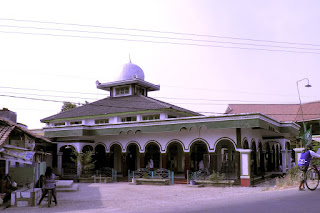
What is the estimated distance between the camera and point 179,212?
9094 mm

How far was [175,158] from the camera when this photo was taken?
2759 cm

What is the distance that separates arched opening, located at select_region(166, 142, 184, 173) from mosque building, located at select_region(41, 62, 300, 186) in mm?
85

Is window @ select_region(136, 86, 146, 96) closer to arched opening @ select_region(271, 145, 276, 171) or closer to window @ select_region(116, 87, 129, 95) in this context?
window @ select_region(116, 87, 129, 95)

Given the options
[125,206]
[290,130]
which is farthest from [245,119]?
[125,206]

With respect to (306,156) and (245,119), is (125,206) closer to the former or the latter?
(306,156)

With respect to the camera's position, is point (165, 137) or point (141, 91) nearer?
point (165, 137)

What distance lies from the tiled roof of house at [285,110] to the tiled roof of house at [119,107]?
47.0ft

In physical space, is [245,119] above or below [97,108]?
below

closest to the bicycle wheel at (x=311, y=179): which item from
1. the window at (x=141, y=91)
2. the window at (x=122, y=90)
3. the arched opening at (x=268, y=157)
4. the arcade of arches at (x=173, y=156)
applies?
the arcade of arches at (x=173, y=156)

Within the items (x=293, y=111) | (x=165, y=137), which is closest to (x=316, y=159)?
(x=165, y=137)

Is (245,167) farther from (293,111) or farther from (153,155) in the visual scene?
(293,111)

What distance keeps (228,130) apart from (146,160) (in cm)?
911

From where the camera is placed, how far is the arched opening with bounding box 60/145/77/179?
2445 centimetres

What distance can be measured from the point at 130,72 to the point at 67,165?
13.3m
